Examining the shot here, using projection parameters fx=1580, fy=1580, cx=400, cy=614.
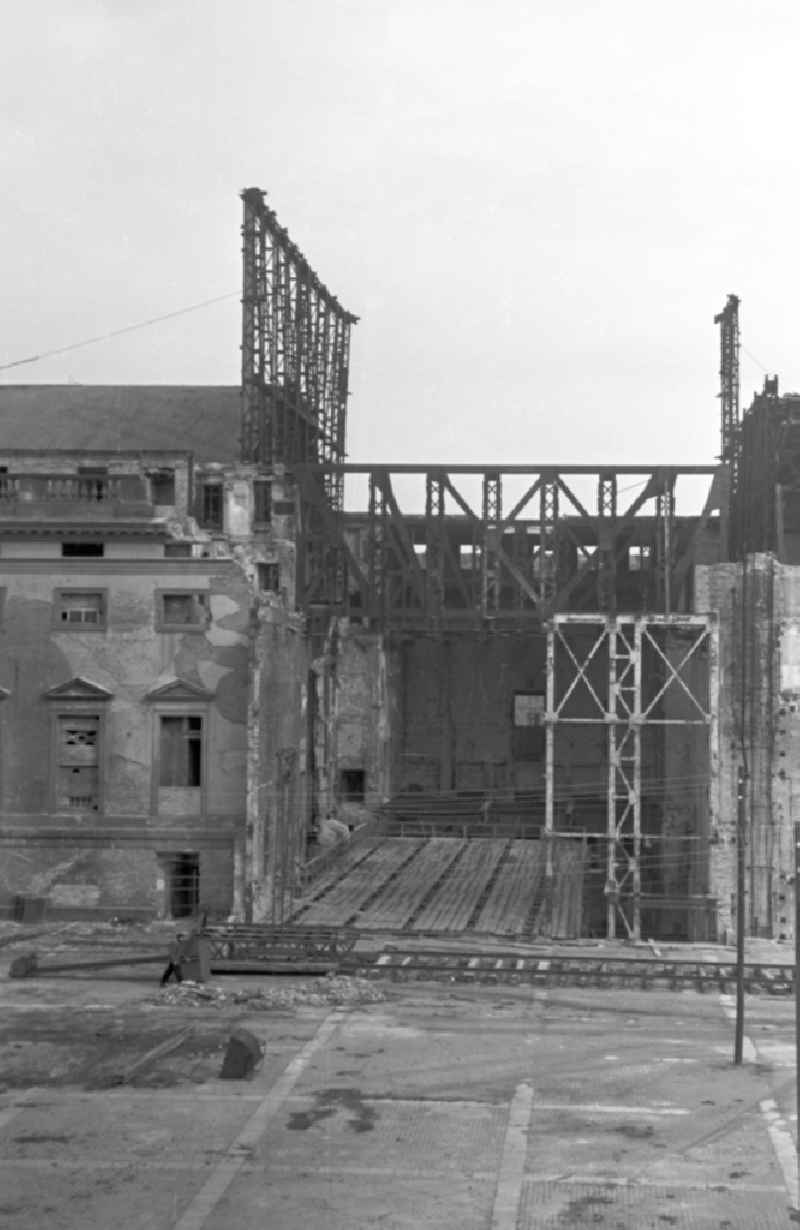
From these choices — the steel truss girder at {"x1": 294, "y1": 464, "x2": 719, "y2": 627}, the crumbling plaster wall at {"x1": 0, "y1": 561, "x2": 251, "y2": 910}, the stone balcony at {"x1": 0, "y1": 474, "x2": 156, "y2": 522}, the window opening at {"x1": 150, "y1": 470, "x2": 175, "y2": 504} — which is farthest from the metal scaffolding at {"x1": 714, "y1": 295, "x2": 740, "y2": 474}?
the crumbling plaster wall at {"x1": 0, "y1": 561, "x2": 251, "y2": 910}

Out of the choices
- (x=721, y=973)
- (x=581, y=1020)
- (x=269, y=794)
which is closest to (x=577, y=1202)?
(x=581, y=1020)

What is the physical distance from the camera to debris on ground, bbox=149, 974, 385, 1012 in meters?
30.1

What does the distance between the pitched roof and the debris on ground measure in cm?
2866

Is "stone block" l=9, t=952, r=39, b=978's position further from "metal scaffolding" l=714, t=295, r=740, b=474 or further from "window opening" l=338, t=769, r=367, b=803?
"metal scaffolding" l=714, t=295, r=740, b=474

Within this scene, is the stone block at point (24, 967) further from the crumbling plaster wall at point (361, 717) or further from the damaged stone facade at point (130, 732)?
the crumbling plaster wall at point (361, 717)

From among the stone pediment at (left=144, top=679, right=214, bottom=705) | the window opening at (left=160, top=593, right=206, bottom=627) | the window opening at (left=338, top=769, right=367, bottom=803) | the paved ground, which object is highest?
the window opening at (left=160, top=593, right=206, bottom=627)

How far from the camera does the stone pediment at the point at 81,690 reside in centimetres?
4072

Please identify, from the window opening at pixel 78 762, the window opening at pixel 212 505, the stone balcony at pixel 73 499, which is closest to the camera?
the window opening at pixel 78 762

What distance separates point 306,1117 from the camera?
22.3m

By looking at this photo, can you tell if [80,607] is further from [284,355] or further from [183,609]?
[284,355]

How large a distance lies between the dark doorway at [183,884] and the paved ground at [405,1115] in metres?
9.15

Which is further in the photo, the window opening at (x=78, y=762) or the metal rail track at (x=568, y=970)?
the window opening at (x=78, y=762)

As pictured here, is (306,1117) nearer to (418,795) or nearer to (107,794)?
(107,794)

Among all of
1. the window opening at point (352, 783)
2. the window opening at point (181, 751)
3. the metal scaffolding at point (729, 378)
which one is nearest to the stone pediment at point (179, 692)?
the window opening at point (181, 751)
